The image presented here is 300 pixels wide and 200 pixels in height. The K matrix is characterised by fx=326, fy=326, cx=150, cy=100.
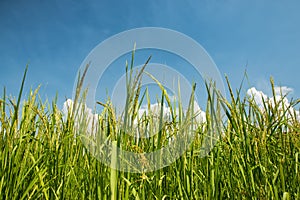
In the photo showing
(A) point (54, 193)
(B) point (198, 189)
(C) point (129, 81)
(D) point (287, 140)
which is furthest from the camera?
(D) point (287, 140)

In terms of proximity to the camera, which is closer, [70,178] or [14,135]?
[14,135]

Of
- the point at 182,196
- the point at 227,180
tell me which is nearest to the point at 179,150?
the point at 182,196

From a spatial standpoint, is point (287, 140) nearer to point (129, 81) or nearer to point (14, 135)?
point (129, 81)

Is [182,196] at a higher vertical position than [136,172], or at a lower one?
lower

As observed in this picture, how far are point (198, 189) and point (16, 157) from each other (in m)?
1.07

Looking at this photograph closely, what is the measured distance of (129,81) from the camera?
4.81 ft

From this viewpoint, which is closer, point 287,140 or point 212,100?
point 212,100

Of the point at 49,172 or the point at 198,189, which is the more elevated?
the point at 49,172

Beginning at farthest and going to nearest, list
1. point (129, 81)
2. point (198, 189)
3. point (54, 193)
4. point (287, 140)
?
point (287, 140), point (198, 189), point (54, 193), point (129, 81)

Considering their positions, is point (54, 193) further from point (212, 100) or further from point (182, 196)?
point (212, 100)

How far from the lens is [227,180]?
2000 mm

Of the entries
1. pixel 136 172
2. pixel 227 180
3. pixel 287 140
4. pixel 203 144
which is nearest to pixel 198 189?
pixel 227 180

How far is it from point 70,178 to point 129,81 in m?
0.87

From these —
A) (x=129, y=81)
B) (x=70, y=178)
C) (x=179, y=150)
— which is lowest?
(x=70, y=178)
